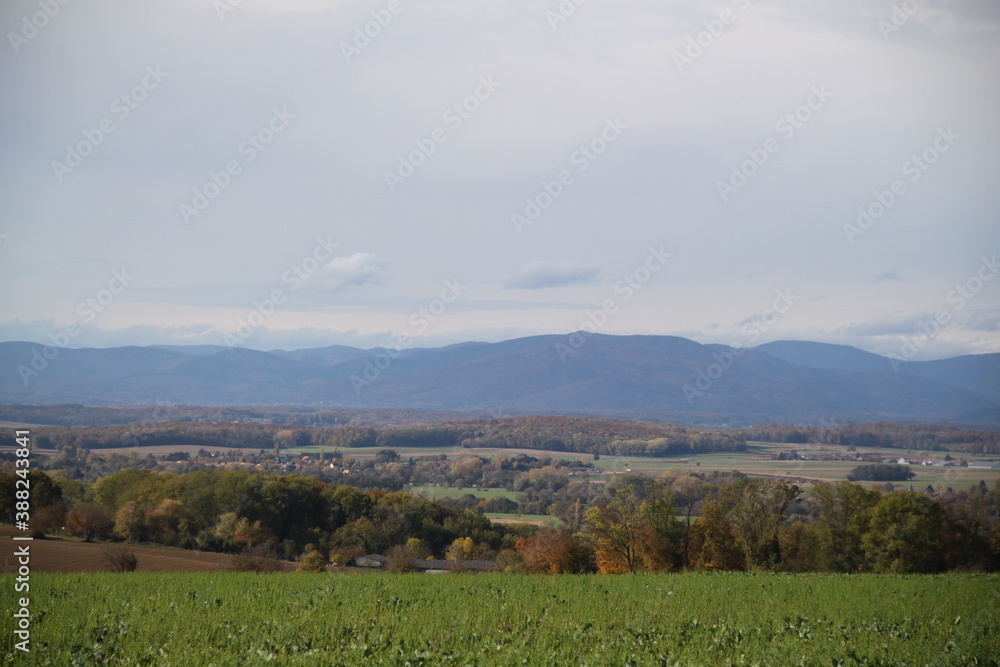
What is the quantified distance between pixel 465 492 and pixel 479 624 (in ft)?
320

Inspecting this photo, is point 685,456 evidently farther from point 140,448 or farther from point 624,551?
point 624,551

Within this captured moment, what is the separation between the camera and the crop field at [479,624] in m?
10.1

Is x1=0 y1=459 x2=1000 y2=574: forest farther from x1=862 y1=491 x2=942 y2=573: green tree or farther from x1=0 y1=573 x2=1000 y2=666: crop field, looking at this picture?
x1=0 y1=573 x2=1000 y2=666: crop field

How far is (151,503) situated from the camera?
6091 cm

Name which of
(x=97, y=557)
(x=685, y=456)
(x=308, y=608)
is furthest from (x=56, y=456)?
(x=685, y=456)

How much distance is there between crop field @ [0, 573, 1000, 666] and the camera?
10148mm

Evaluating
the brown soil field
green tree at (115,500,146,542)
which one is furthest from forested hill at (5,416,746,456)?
the brown soil field

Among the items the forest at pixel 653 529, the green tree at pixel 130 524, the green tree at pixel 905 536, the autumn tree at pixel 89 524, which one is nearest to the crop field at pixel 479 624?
the forest at pixel 653 529

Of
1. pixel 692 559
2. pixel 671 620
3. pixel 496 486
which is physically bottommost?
pixel 496 486

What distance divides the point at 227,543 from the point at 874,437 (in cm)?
17257

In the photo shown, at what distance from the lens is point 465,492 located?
10800 cm

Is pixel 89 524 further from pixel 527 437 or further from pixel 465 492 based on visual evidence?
pixel 527 437

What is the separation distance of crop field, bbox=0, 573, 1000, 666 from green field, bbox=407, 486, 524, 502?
84120mm

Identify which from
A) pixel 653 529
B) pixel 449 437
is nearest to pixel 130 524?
pixel 653 529
